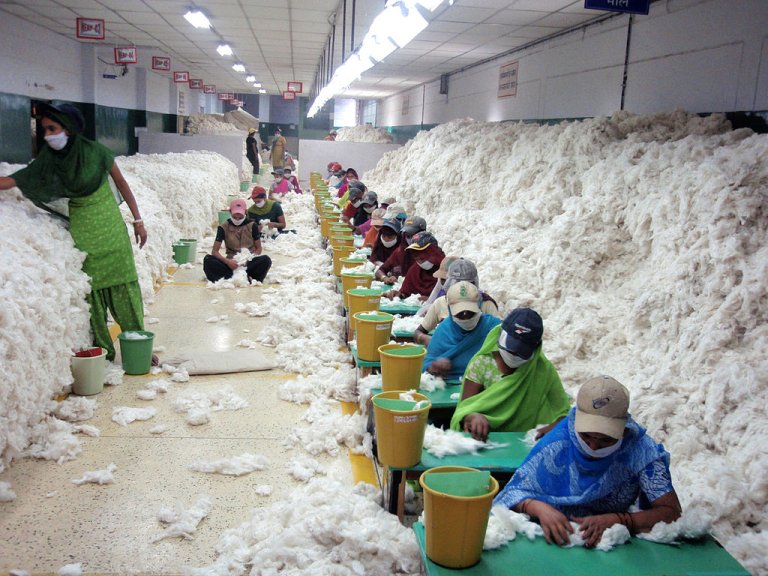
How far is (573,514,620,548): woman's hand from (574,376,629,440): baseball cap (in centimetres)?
28

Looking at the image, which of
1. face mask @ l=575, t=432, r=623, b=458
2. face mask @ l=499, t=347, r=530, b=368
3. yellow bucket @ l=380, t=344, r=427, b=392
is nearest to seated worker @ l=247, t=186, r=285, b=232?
yellow bucket @ l=380, t=344, r=427, b=392

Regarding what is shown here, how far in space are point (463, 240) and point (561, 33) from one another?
3597mm

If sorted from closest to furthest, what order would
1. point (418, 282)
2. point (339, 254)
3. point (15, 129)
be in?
1. point (418, 282)
2. point (339, 254)
3. point (15, 129)

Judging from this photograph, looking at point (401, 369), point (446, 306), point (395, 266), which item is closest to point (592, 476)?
point (401, 369)

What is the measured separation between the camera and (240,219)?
28.9 ft

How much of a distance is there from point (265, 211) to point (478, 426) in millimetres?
8711

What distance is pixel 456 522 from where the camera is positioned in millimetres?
2000

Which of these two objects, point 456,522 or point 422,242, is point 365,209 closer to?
point 422,242

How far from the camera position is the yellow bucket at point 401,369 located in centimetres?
330

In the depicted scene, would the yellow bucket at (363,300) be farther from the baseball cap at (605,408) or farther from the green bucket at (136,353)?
the baseball cap at (605,408)

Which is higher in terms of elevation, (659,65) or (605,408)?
(659,65)

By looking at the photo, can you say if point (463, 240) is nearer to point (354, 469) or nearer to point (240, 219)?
point (240, 219)

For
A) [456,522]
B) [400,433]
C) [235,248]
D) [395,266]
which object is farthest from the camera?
[235,248]

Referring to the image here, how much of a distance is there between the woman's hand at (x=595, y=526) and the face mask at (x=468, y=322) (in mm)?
1741
